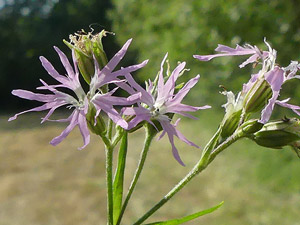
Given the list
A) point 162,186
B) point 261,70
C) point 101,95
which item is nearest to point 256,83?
point 261,70

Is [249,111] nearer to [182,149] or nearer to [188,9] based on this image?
[188,9]

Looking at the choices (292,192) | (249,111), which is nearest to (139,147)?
(292,192)

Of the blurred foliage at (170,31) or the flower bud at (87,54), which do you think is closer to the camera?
the flower bud at (87,54)


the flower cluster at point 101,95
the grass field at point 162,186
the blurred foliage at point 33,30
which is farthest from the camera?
the blurred foliage at point 33,30

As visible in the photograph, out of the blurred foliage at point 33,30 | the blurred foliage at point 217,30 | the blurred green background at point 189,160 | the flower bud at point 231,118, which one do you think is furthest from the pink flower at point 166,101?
the blurred foliage at point 33,30

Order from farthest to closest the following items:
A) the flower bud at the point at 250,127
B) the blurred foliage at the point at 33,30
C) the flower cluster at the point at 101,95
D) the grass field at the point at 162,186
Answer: the blurred foliage at the point at 33,30, the grass field at the point at 162,186, the flower bud at the point at 250,127, the flower cluster at the point at 101,95

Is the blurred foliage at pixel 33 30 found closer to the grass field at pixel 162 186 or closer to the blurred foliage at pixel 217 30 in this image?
the blurred foliage at pixel 217 30

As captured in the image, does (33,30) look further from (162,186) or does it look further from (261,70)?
(261,70)

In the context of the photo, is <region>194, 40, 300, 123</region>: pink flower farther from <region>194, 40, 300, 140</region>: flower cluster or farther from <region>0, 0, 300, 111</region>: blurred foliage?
<region>0, 0, 300, 111</region>: blurred foliage

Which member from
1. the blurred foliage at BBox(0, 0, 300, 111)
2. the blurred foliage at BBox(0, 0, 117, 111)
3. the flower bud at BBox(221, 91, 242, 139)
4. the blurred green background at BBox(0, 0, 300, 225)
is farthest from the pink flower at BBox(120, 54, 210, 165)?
the blurred foliage at BBox(0, 0, 117, 111)
